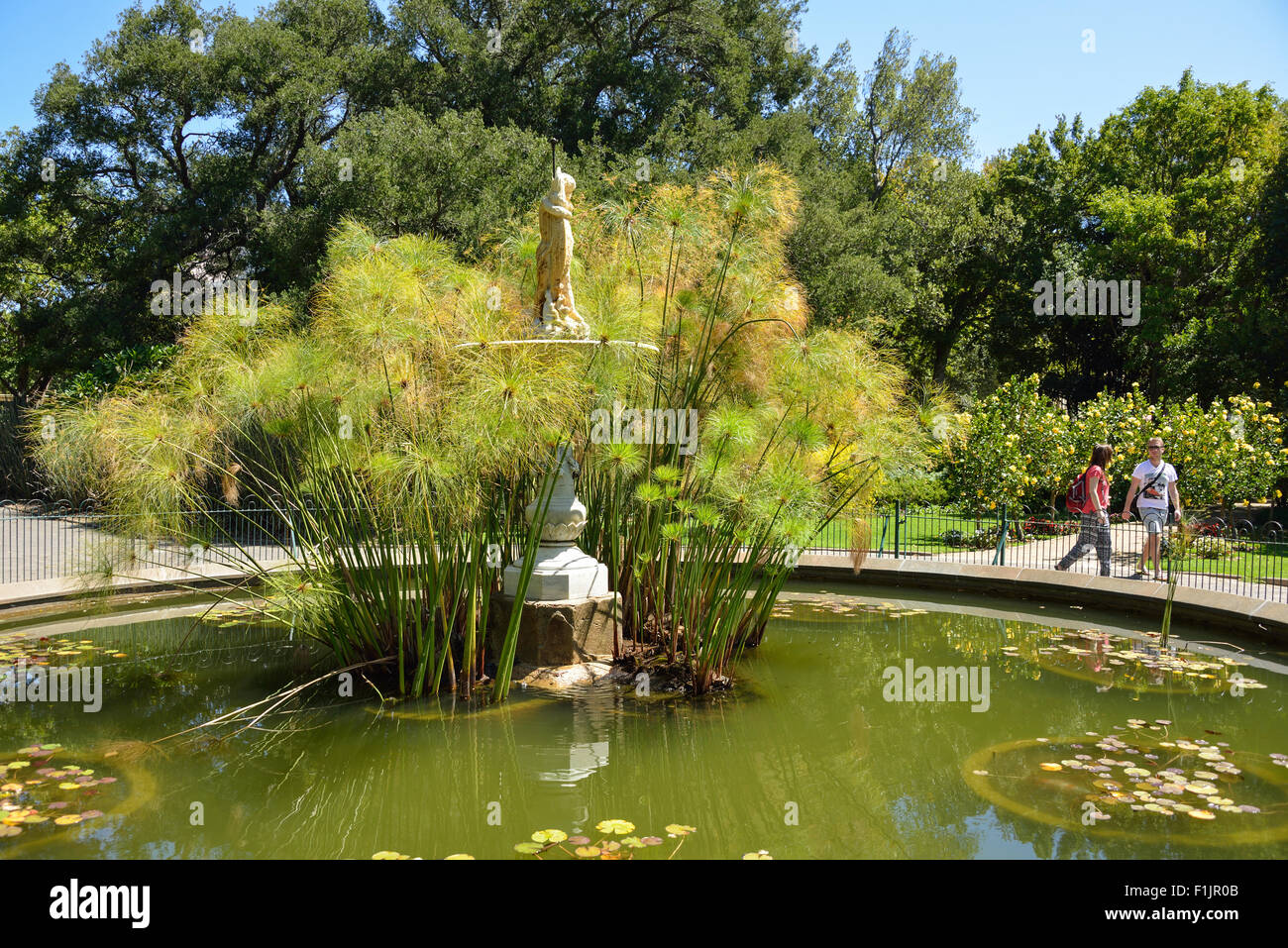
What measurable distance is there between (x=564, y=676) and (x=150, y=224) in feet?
61.7

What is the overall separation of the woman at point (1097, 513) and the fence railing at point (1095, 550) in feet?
0.35

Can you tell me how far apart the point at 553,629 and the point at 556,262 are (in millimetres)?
2821

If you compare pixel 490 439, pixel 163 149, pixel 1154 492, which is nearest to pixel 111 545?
pixel 490 439

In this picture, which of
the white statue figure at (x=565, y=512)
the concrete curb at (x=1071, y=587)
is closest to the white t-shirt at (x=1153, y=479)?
the concrete curb at (x=1071, y=587)

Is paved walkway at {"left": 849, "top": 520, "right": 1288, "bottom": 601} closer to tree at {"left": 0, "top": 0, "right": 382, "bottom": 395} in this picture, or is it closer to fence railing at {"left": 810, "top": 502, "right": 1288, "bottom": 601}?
fence railing at {"left": 810, "top": 502, "right": 1288, "bottom": 601}

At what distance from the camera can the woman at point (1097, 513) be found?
36.6 feet

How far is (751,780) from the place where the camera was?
5.39m

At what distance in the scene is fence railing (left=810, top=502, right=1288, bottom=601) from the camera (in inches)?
435

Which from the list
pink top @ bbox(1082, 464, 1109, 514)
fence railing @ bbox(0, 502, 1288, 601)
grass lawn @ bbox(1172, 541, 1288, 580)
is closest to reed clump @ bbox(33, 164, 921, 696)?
fence railing @ bbox(0, 502, 1288, 601)

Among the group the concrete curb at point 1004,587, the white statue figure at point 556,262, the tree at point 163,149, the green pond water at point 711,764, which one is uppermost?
the tree at point 163,149

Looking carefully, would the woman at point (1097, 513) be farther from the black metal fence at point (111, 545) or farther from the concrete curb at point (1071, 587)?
the black metal fence at point (111, 545)

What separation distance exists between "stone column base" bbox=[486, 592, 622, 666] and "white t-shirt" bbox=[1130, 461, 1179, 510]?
23.0ft

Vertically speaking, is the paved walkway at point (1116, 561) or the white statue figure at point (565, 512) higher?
the white statue figure at point (565, 512)
